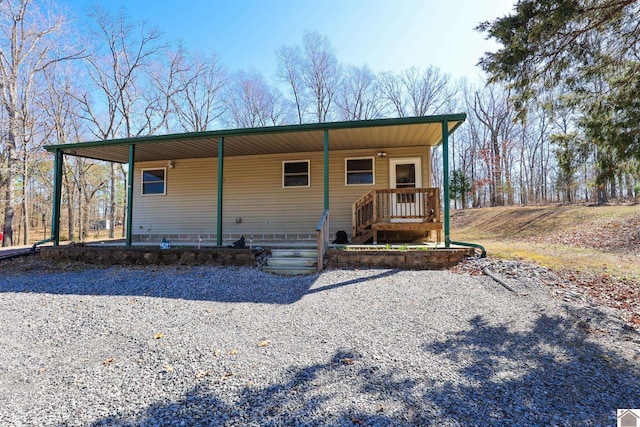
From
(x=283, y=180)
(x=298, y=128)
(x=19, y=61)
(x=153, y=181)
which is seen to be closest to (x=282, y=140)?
(x=298, y=128)

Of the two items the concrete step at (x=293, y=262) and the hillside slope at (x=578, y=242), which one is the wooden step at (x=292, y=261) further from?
the hillside slope at (x=578, y=242)

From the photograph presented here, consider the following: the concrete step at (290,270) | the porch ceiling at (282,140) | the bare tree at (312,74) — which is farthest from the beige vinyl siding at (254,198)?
the bare tree at (312,74)

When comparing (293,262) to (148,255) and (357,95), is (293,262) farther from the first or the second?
(357,95)

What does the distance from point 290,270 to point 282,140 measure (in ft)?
11.9

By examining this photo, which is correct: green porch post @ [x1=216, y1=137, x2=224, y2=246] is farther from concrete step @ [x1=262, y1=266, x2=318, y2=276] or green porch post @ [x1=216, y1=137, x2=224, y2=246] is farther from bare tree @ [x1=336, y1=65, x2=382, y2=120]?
bare tree @ [x1=336, y1=65, x2=382, y2=120]

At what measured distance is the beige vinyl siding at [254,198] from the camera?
8.95 m

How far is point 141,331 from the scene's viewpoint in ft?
11.2

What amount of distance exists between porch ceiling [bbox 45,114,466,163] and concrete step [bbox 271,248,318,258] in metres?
2.81

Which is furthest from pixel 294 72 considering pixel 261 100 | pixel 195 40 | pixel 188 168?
pixel 188 168

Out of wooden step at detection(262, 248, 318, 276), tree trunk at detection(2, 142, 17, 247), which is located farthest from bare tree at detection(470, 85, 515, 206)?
tree trunk at detection(2, 142, 17, 247)

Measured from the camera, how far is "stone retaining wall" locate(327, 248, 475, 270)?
6.13 metres

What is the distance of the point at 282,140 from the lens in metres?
7.92

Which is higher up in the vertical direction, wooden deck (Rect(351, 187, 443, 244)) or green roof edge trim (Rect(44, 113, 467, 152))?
green roof edge trim (Rect(44, 113, 467, 152))

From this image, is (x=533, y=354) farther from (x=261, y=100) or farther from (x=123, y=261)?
(x=261, y=100)
